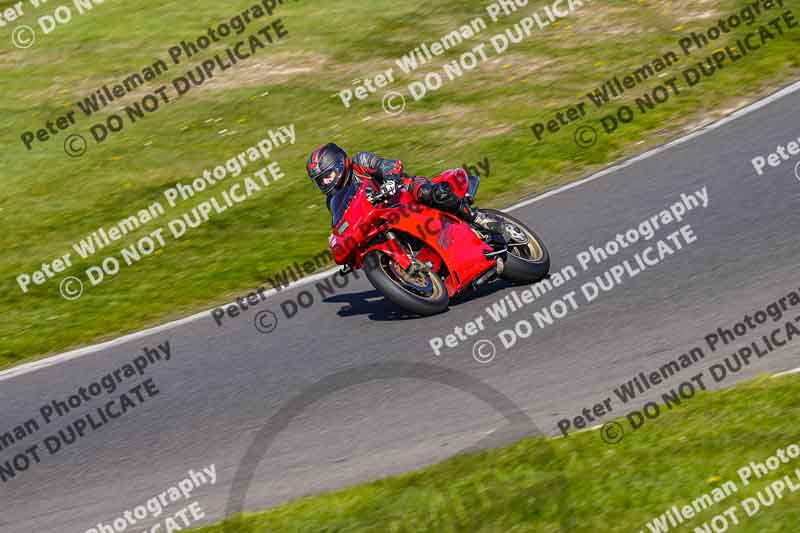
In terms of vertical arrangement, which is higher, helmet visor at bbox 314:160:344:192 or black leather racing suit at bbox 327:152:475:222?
helmet visor at bbox 314:160:344:192

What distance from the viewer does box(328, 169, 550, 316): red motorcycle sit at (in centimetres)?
937

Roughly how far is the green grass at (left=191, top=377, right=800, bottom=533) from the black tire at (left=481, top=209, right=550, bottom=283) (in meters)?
2.72

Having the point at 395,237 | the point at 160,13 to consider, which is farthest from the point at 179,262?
the point at 160,13

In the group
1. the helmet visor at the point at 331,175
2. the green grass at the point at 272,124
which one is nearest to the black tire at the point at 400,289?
the helmet visor at the point at 331,175

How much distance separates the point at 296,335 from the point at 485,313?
1.87 m

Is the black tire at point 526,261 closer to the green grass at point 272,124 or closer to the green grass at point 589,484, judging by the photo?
the green grass at point 589,484

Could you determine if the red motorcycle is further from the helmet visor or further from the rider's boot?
the helmet visor

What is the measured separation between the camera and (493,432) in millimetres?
7734

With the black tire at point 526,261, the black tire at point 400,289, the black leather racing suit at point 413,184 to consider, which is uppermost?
the black leather racing suit at point 413,184

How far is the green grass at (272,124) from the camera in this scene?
1294cm

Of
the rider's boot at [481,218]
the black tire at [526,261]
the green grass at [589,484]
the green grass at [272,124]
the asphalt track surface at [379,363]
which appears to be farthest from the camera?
the green grass at [272,124]

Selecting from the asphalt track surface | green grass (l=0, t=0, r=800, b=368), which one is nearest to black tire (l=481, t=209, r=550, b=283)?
the asphalt track surface

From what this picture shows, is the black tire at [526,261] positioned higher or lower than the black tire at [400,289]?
lower

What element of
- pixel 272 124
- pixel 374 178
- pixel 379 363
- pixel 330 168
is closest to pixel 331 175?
pixel 330 168
